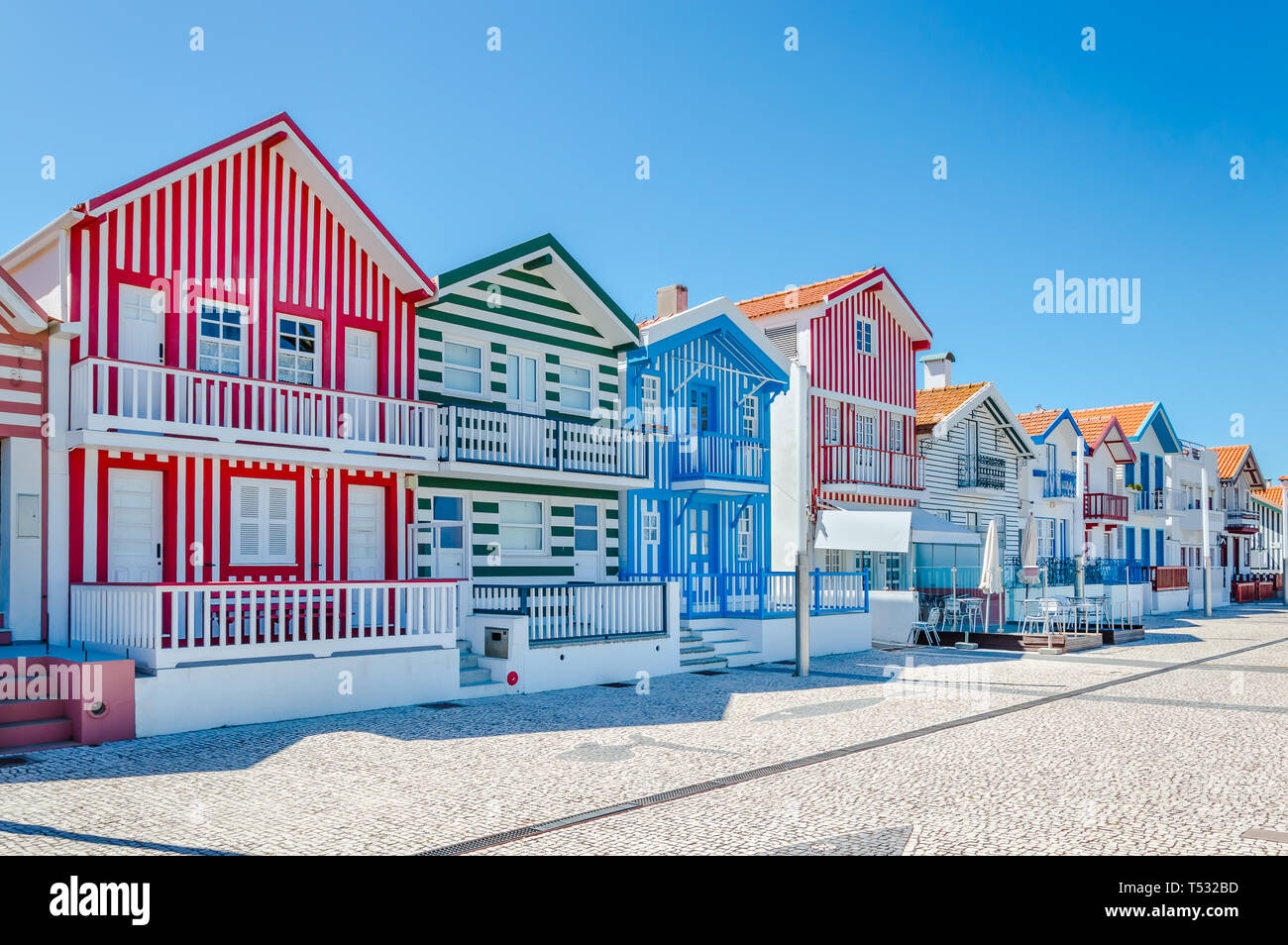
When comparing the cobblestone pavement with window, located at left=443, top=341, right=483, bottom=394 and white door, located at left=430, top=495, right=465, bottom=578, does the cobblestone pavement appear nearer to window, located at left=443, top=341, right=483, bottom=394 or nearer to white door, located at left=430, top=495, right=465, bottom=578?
white door, located at left=430, top=495, right=465, bottom=578

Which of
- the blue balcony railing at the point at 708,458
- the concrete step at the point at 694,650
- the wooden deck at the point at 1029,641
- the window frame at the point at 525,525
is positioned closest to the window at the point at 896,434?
the wooden deck at the point at 1029,641

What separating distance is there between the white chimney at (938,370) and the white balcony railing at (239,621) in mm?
27114

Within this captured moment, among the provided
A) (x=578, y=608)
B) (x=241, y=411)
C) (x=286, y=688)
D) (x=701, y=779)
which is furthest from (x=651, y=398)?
(x=701, y=779)

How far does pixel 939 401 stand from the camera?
3438 centimetres

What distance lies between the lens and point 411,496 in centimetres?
1728

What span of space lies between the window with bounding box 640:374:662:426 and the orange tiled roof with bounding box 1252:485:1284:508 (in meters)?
54.6

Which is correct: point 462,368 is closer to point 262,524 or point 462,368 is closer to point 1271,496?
point 262,524

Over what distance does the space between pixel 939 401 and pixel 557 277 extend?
18.5 m

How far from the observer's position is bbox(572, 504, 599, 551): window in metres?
20.0

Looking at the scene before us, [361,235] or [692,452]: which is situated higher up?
[361,235]

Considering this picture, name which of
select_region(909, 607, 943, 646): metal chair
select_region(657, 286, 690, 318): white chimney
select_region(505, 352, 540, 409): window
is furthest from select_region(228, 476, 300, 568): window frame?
select_region(909, 607, 943, 646): metal chair
